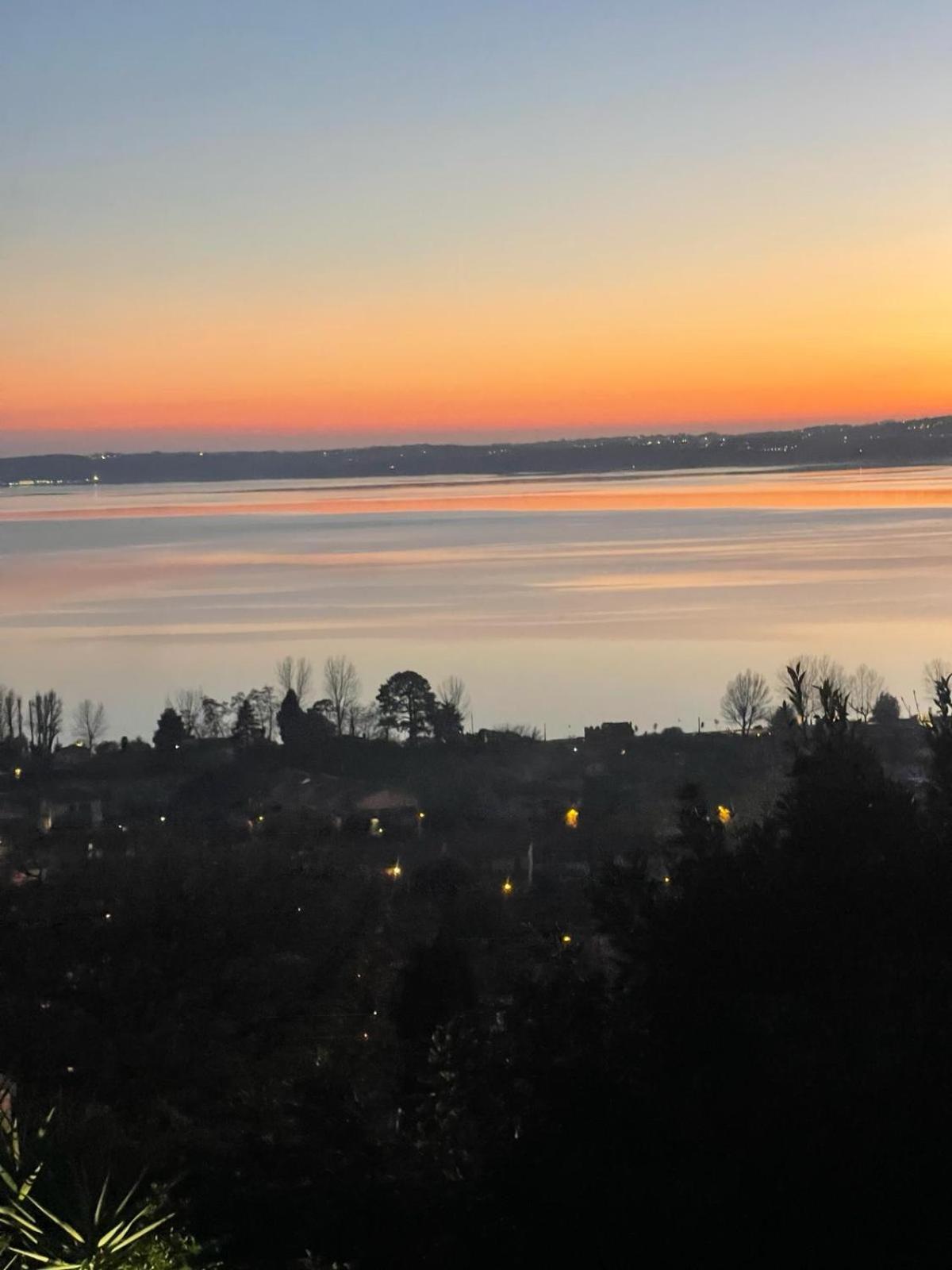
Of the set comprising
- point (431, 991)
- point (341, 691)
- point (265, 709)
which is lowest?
point (265, 709)

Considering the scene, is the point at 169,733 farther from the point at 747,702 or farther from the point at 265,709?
the point at 747,702

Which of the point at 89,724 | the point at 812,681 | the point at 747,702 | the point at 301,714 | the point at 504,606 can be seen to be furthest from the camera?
the point at 504,606

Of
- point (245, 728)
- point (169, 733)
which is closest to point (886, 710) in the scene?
point (245, 728)

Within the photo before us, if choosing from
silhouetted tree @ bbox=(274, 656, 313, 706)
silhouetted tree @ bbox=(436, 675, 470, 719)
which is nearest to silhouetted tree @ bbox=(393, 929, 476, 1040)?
silhouetted tree @ bbox=(436, 675, 470, 719)

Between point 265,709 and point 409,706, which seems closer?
point 409,706

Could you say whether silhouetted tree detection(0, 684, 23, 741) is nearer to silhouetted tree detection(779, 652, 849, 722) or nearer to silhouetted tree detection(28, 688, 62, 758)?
silhouetted tree detection(28, 688, 62, 758)

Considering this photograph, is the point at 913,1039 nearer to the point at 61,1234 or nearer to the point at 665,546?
the point at 61,1234

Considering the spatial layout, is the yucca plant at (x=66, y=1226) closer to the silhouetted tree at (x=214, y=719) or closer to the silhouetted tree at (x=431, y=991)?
the silhouetted tree at (x=431, y=991)

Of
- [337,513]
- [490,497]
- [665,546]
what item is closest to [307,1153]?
[665,546]
